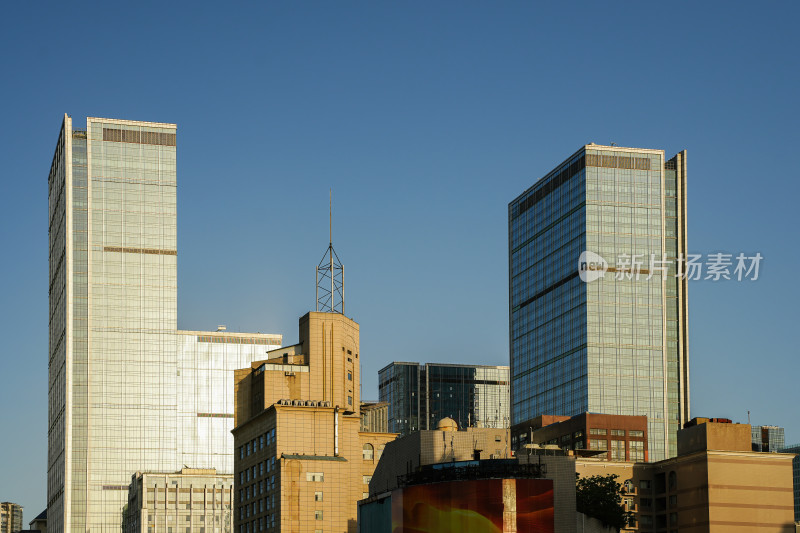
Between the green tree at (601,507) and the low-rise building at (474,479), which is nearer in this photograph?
the low-rise building at (474,479)

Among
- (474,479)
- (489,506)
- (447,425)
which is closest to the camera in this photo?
(489,506)

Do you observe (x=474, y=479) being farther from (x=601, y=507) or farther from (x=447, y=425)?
(x=601, y=507)

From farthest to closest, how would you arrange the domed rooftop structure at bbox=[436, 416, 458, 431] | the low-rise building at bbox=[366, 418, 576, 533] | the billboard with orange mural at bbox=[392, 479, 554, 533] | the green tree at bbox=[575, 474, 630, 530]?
1. the domed rooftop structure at bbox=[436, 416, 458, 431]
2. the green tree at bbox=[575, 474, 630, 530]
3. the low-rise building at bbox=[366, 418, 576, 533]
4. the billboard with orange mural at bbox=[392, 479, 554, 533]

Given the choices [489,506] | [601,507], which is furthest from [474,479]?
[601,507]

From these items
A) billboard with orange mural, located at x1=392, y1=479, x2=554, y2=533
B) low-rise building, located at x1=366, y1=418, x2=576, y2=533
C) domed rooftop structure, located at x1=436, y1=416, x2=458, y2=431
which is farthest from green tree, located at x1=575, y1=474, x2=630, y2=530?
billboard with orange mural, located at x1=392, y1=479, x2=554, y2=533

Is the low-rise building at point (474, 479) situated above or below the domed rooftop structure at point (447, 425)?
below

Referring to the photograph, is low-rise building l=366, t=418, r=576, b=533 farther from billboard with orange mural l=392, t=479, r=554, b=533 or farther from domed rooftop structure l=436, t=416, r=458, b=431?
domed rooftop structure l=436, t=416, r=458, b=431

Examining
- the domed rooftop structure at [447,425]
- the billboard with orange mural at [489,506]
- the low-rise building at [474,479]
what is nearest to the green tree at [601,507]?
the low-rise building at [474,479]

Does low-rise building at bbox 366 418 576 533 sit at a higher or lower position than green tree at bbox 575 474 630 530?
higher

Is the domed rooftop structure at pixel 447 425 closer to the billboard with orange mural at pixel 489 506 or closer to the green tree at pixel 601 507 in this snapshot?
the green tree at pixel 601 507

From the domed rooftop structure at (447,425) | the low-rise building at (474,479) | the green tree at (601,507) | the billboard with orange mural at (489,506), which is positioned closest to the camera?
the billboard with orange mural at (489,506)

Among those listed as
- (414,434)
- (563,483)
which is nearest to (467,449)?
(414,434)

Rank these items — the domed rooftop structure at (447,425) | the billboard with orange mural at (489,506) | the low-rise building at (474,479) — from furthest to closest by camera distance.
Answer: the domed rooftop structure at (447,425)
the low-rise building at (474,479)
the billboard with orange mural at (489,506)

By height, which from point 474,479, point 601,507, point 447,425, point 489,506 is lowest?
point 601,507
